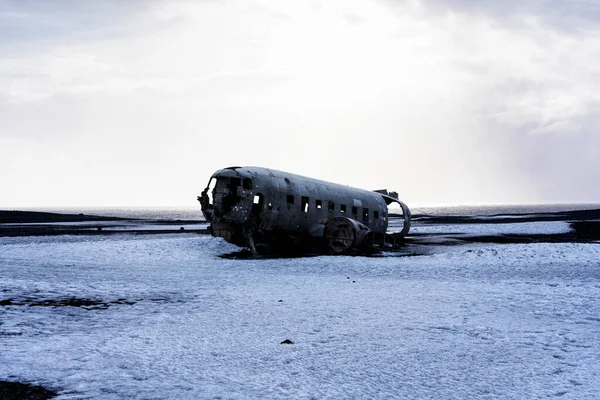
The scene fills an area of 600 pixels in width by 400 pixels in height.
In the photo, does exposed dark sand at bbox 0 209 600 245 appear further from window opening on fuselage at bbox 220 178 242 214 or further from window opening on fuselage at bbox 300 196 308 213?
window opening on fuselage at bbox 220 178 242 214

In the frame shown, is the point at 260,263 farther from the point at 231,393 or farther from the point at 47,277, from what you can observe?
the point at 231,393

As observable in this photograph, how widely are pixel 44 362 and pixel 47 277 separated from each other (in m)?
10.5

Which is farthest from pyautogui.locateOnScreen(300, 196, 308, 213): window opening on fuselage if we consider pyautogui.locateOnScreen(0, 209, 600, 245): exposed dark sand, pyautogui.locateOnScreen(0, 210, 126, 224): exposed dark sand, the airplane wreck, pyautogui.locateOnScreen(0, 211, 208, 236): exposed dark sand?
pyautogui.locateOnScreen(0, 210, 126, 224): exposed dark sand

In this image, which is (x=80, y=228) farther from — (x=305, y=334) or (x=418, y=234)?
(x=305, y=334)

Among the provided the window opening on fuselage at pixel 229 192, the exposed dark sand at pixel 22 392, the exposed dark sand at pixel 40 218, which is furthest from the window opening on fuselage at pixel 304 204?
the exposed dark sand at pixel 40 218

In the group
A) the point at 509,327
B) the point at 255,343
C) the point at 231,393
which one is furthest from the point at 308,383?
the point at 509,327

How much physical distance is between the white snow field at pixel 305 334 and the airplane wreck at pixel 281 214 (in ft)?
22.4

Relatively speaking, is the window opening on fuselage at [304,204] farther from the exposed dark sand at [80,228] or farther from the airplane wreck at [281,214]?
the exposed dark sand at [80,228]

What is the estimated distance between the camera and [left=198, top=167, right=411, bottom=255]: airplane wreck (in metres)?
25.1

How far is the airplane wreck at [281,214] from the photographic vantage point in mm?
25094

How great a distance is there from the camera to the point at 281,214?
26.1 meters

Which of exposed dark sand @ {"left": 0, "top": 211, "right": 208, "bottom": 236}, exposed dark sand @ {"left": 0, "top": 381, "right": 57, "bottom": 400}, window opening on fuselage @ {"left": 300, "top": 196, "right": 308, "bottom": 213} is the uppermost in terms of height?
window opening on fuselage @ {"left": 300, "top": 196, "right": 308, "bottom": 213}

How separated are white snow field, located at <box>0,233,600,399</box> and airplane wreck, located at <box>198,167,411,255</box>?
22.4 feet

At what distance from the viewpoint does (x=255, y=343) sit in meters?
8.62
